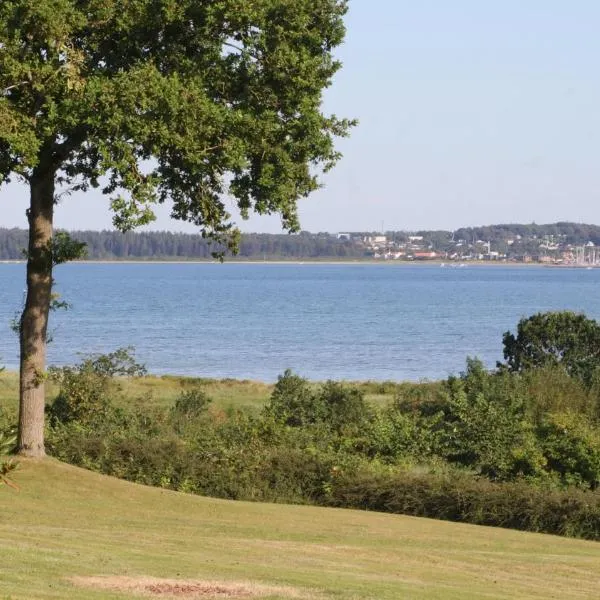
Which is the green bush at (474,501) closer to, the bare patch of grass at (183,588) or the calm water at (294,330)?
the bare patch of grass at (183,588)

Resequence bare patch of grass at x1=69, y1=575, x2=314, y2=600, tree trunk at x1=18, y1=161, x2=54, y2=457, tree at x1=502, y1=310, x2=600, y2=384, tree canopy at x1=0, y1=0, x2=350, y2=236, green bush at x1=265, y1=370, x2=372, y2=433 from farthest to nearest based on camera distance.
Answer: tree at x1=502, y1=310, x2=600, y2=384 < green bush at x1=265, y1=370, x2=372, y2=433 < tree trunk at x1=18, y1=161, x2=54, y2=457 < tree canopy at x1=0, y1=0, x2=350, y2=236 < bare patch of grass at x1=69, y1=575, x2=314, y2=600

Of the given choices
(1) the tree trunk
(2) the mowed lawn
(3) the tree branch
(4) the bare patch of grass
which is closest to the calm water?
(1) the tree trunk

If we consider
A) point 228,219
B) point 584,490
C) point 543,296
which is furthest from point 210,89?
point 543,296

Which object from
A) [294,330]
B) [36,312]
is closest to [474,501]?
[36,312]

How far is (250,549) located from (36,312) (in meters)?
8.79

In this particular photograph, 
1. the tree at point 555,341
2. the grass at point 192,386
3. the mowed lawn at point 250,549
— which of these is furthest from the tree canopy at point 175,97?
the tree at point 555,341

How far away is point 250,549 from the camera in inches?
664

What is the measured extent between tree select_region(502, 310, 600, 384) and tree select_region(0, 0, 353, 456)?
20.9 meters

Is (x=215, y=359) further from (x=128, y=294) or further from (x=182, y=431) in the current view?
(x=128, y=294)

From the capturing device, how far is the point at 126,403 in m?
34.4

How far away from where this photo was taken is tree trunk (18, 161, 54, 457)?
23578mm

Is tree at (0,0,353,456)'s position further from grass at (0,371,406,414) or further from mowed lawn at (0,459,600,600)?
grass at (0,371,406,414)

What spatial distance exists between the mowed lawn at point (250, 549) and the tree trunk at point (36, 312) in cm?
76

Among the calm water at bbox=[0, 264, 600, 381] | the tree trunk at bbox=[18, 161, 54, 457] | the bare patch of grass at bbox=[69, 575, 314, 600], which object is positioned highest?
the tree trunk at bbox=[18, 161, 54, 457]
